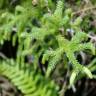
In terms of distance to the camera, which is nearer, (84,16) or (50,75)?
(84,16)

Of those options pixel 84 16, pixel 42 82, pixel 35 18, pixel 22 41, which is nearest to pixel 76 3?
pixel 84 16

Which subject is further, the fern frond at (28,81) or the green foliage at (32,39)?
the fern frond at (28,81)

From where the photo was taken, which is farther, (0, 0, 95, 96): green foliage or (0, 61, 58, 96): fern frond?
(0, 61, 58, 96): fern frond

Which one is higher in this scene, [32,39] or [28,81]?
[32,39]

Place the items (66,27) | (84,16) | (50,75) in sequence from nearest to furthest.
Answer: (66,27) < (84,16) < (50,75)

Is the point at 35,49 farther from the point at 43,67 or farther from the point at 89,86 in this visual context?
the point at 89,86

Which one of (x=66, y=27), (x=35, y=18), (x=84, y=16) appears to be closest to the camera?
(x=66, y=27)

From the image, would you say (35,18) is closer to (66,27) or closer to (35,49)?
(35,49)

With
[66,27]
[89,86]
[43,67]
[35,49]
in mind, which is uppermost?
[66,27]

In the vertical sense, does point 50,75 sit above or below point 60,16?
below
